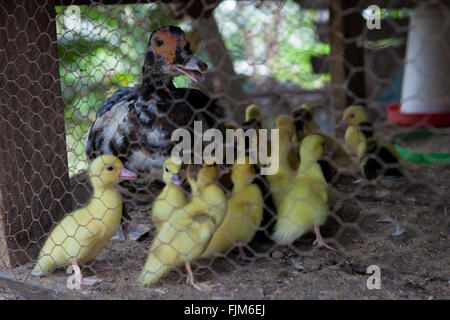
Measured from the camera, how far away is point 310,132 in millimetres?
3240

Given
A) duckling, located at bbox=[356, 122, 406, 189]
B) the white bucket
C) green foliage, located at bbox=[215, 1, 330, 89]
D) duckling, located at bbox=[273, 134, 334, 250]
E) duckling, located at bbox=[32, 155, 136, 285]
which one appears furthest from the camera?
green foliage, located at bbox=[215, 1, 330, 89]

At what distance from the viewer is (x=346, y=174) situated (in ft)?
11.3

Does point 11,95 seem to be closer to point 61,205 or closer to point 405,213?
point 61,205

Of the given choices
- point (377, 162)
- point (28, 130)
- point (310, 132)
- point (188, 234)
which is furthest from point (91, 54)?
point (377, 162)

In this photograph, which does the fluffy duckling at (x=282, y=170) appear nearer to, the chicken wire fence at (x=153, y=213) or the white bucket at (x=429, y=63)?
the chicken wire fence at (x=153, y=213)

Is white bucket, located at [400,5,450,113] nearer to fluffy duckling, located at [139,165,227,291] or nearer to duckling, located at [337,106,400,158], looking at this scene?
duckling, located at [337,106,400,158]

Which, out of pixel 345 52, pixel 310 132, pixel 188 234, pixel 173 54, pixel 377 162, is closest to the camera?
pixel 188 234

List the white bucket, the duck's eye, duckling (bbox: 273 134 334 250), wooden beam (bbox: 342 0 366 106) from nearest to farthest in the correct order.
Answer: duckling (bbox: 273 134 334 250) → the duck's eye → wooden beam (bbox: 342 0 366 106) → the white bucket

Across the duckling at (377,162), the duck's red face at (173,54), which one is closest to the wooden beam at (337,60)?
the duckling at (377,162)

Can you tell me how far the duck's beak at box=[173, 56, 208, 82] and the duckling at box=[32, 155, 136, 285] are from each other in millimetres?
487

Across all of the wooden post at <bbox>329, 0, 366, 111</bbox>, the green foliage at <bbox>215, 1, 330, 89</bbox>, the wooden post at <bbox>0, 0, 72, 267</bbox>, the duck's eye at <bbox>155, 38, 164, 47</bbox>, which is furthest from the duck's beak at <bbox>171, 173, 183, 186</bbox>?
the green foliage at <bbox>215, 1, 330, 89</bbox>

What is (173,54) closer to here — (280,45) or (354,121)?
(354,121)

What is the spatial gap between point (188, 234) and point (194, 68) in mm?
719

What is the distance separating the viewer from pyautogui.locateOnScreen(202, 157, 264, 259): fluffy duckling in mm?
2000
